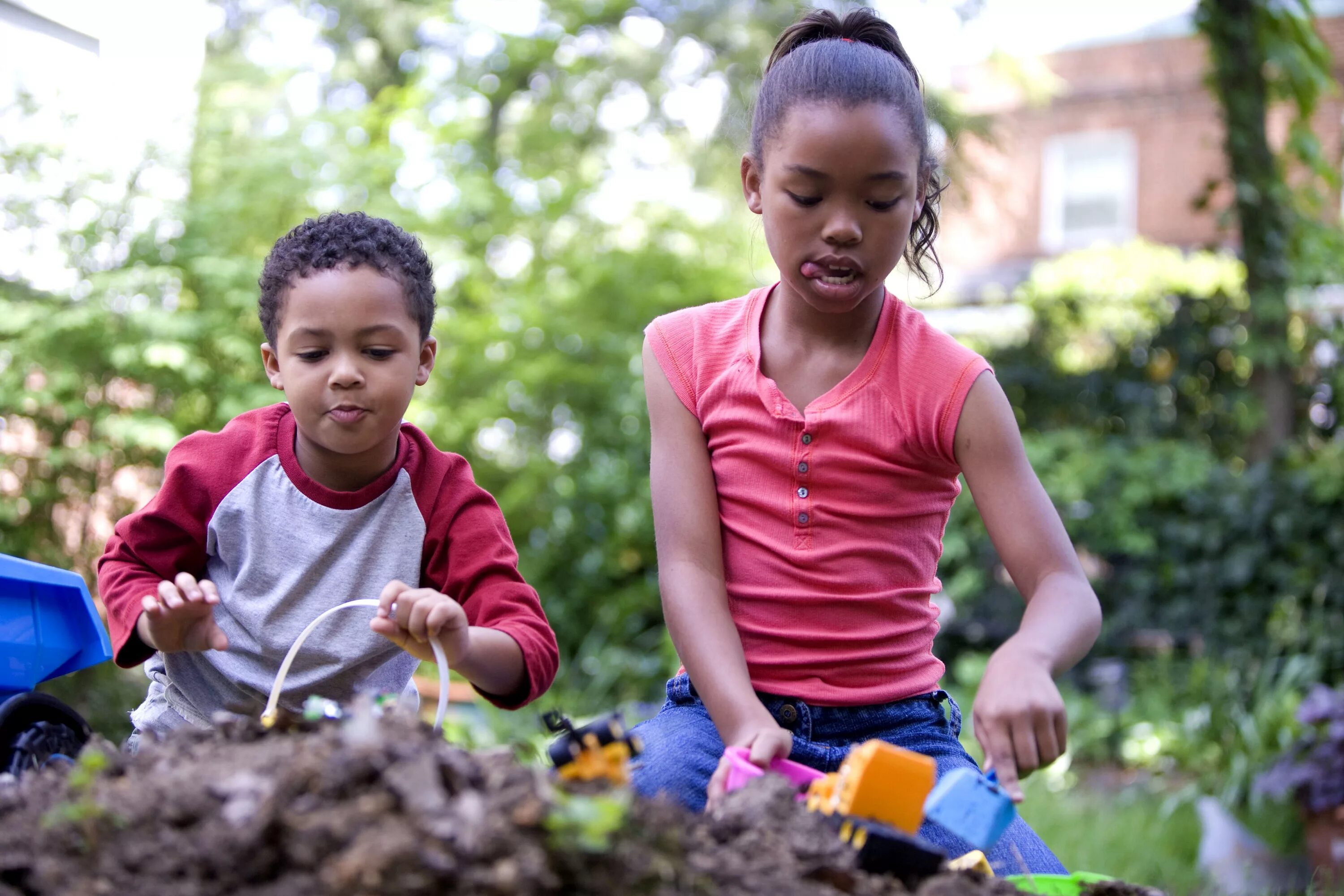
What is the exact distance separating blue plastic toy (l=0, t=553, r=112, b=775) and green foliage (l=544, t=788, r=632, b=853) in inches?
42.6

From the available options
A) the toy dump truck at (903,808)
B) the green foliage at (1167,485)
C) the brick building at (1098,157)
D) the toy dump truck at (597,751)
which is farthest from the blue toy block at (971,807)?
the brick building at (1098,157)

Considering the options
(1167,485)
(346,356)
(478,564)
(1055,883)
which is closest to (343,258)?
(346,356)

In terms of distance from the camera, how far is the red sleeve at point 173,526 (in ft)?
5.80

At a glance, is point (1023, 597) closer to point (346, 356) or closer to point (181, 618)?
point (346, 356)

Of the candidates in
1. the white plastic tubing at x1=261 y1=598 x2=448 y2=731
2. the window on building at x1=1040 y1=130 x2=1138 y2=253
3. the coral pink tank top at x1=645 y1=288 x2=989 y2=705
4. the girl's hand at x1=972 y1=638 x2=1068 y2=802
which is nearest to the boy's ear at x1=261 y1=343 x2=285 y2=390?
the white plastic tubing at x1=261 y1=598 x2=448 y2=731

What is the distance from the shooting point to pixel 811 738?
1.93 meters

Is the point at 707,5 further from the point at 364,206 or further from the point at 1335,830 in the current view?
the point at 1335,830

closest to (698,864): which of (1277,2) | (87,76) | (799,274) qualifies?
(799,274)

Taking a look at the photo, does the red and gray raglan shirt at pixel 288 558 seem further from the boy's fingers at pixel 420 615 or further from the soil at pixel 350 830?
the soil at pixel 350 830

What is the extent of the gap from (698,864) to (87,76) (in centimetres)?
529

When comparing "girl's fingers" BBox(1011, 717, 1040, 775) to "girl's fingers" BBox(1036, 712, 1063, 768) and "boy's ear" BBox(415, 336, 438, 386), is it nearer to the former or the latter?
"girl's fingers" BBox(1036, 712, 1063, 768)

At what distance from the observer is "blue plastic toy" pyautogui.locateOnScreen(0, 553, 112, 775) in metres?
1.77

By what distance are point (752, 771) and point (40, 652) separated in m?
1.19

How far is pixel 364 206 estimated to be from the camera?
5547mm
